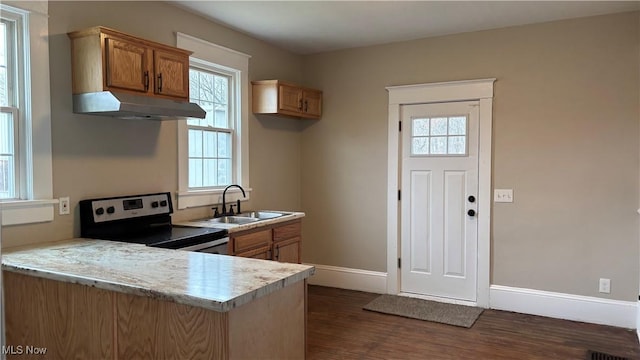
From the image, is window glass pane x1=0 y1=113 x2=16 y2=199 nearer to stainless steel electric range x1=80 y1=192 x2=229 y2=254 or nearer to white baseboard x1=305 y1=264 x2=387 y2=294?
stainless steel electric range x1=80 y1=192 x2=229 y2=254

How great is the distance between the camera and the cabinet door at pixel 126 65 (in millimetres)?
2748

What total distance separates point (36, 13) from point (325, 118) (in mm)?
3005

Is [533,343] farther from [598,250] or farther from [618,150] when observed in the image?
[618,150]

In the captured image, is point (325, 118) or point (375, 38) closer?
point (375, 38)

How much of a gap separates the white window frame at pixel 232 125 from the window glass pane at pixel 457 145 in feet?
6.42

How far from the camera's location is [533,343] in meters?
3.53

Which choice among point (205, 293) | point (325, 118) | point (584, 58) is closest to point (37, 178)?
point (205, 293)

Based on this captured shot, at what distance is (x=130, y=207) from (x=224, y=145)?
1.27 m

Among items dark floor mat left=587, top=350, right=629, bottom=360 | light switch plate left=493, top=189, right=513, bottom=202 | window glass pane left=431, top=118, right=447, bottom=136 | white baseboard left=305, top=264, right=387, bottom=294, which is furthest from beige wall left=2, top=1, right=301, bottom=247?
dark floor mat left=587, top=350, right=629, bottom=360

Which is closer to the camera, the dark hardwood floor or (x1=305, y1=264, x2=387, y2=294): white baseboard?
the dark hardwood floor

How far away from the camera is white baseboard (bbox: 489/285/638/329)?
3.85m

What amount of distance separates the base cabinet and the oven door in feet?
0.37

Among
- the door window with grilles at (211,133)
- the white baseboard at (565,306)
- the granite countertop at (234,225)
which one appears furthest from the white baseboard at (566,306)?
the door window with grilles at (211,133)

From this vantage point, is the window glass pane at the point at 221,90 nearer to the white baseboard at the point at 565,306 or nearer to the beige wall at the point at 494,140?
the beige wall at the point at 494,140
